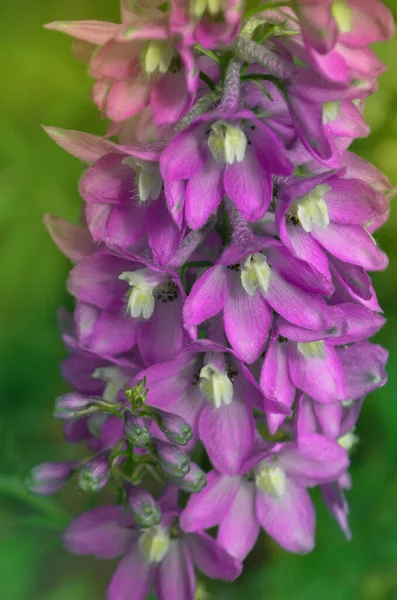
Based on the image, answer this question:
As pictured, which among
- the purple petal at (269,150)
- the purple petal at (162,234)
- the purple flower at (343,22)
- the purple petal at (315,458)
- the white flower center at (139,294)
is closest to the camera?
the purple flower at (343,22)

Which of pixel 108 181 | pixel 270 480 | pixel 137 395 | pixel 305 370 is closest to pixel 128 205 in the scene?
pixel 108 181

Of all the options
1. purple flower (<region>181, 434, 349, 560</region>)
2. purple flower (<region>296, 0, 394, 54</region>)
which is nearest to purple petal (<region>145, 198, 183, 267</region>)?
purple flower (<region>296, 0, 394, 54</region>)

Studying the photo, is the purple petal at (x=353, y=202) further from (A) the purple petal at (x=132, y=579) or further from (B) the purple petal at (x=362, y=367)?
(A) the purple petal at (x=132, y=579)

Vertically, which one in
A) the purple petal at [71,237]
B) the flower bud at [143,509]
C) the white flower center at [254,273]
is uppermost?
the white flower center at [254,273]

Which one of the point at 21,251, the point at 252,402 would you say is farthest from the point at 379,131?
the point at 252,402

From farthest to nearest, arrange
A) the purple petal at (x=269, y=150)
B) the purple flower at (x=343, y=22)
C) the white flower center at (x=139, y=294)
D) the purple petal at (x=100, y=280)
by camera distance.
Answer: the purple petal at (x=100, y=280) → the white flower center at (x=139, y=294) → the purple petal at (x=269, y=150) → the purple flower at (x=343, y=22)

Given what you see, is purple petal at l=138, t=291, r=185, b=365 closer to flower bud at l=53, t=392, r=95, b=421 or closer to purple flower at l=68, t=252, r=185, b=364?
purple flower at l=68, t=252, r=185, b=364

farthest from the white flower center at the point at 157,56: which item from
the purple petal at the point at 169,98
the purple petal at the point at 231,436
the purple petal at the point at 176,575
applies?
the purple petal at the point at 176,575

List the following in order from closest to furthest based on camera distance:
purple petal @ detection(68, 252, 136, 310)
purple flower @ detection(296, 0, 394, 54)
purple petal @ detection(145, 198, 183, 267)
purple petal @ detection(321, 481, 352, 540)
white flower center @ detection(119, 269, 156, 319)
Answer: purple flower @ detection(296, 0, 394, 54), purple petal @ detection(145, 198, 183, 267), white flower center @ detection(119, 269, 156, 319), purple petal @ detection(68, 252, 136, 310), purple petal @ detection(321, 481, 352, 540)
